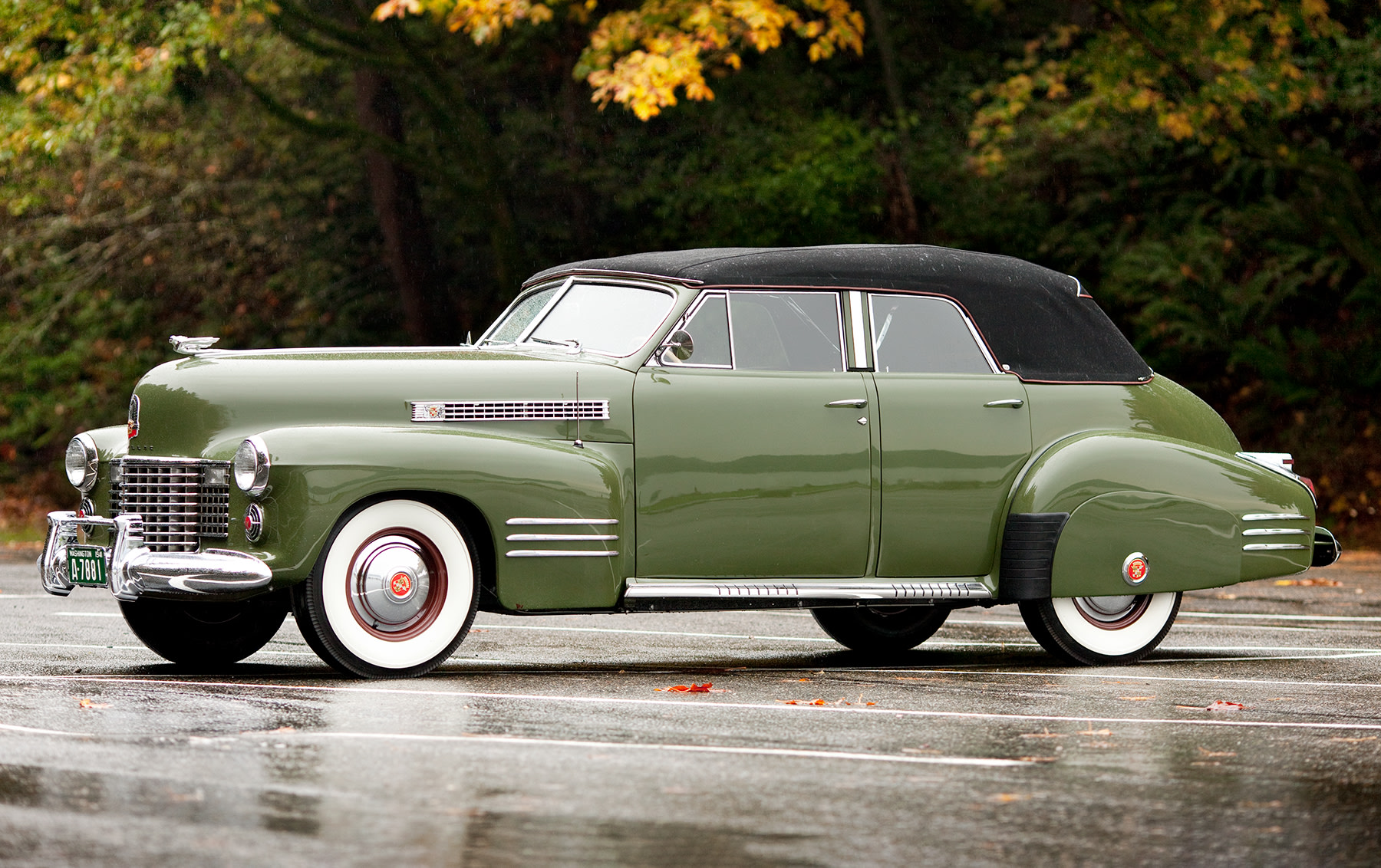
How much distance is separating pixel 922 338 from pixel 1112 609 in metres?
1.70

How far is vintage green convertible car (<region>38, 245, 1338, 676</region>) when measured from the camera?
323 inches

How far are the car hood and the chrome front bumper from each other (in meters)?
0.44

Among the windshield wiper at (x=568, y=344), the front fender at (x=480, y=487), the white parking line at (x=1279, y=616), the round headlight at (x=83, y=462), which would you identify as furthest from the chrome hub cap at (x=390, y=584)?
the white parking line at (x=1279, y=616)

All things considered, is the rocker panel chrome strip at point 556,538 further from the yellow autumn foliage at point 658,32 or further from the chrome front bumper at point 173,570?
the yellow autumn foliage at point 658,32

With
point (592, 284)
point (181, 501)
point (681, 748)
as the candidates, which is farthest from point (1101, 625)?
point (181, 501)

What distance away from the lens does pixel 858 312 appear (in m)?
9.25

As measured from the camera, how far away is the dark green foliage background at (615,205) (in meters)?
19.9

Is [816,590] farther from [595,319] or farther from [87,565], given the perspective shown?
[87,565]

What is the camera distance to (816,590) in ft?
29.2

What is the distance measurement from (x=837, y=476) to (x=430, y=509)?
1.95m

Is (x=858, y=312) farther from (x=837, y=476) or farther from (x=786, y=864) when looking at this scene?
(x=786, y=864)

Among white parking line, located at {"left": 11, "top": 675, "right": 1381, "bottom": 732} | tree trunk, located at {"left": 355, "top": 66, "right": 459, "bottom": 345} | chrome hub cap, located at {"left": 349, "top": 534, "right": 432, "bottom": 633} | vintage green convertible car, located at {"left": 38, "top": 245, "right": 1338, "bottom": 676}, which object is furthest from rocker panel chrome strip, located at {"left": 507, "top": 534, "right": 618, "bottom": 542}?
tree trunk, located at {"left": 355, "top": 66, "right": 459, "bottom": 345}

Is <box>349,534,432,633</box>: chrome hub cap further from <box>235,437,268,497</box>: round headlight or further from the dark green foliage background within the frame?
the dark green foliage background

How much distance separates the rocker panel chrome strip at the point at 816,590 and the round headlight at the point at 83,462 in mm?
2555
